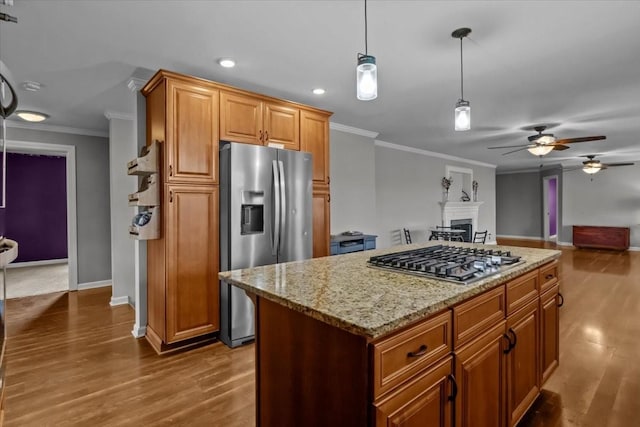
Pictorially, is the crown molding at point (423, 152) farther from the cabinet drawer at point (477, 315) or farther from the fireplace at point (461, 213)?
the cabinet drawer at point (477, 315)

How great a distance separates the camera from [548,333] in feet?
6.89

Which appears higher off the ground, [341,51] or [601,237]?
[341,51]

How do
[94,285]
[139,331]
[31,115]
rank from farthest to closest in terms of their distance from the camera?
1. [94,285]
2. [31,115]
3. [139,331]

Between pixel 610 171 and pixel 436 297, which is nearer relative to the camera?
pixel 436 297

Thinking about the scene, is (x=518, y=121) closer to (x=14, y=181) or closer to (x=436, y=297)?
(x=436, y=297)

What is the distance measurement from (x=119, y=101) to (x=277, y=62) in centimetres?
208

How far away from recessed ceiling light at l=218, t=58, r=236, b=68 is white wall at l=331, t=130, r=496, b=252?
7.36 ft

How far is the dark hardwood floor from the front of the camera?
1985 mm

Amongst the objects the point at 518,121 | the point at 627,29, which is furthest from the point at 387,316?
the point at 518,121

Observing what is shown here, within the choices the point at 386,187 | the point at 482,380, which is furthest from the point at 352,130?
the point at 482,380

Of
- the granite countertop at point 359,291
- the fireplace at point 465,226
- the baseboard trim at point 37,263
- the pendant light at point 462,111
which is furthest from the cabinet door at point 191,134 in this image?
the fireplace at point 465,226

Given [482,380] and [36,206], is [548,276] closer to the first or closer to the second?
[482,380]

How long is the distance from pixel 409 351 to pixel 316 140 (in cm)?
298

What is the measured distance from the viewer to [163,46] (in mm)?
2445
